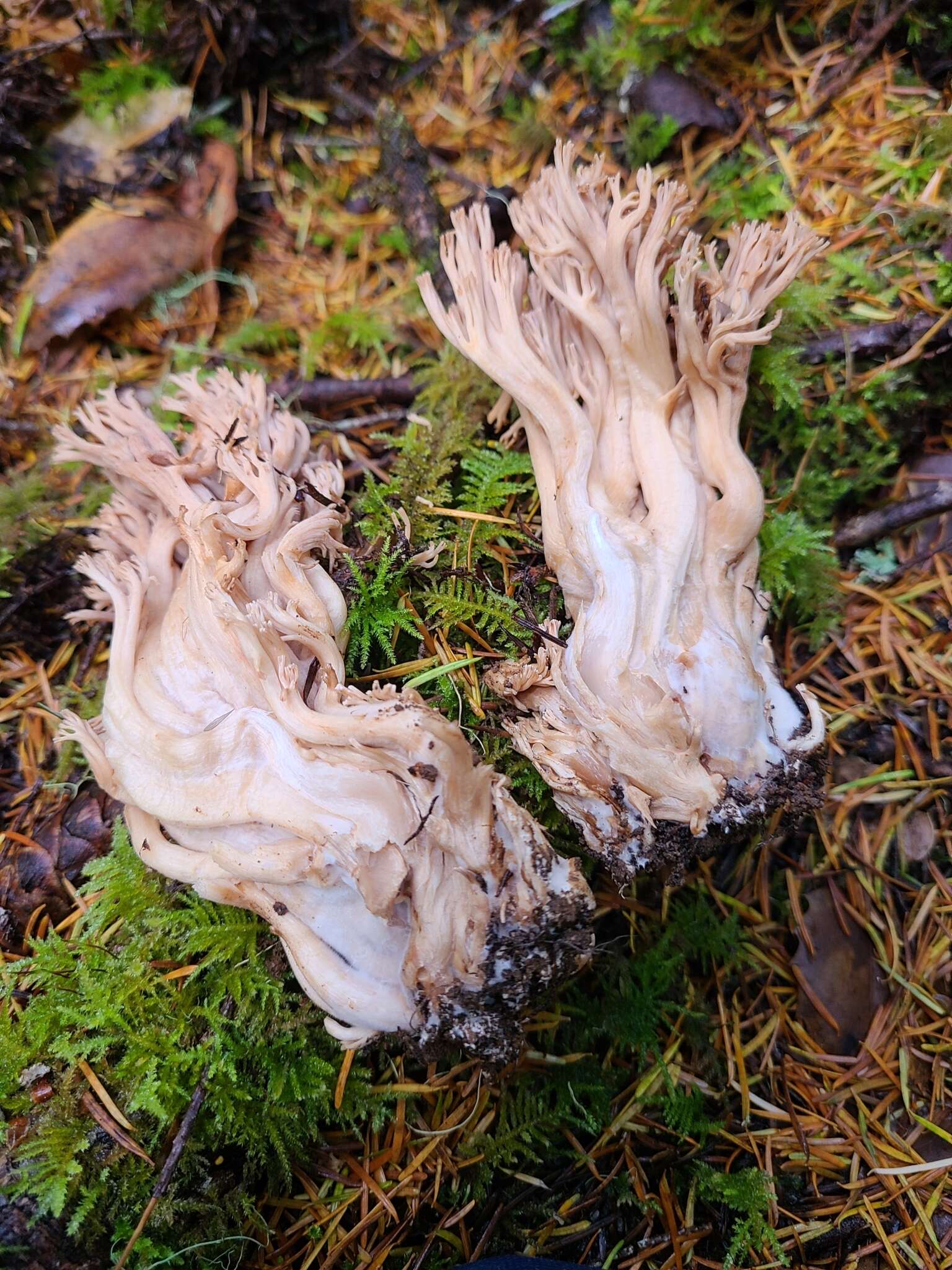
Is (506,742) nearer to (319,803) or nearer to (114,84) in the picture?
(319,803)

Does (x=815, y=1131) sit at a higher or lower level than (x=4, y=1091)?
lower

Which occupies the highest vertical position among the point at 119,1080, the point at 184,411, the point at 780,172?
the point at 780,172

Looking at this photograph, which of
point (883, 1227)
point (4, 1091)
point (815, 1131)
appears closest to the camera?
point (4, 1091)

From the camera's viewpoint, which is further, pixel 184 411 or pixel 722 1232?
pixel 184 411

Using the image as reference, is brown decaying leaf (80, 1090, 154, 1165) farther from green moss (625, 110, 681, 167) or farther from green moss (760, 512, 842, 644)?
green moss (625, 110, 681, 167)

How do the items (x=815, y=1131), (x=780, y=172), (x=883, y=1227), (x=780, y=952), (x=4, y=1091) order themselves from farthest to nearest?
(x=780, y=172) < (x=780, y=952) < (x=815, y=1131) < (x=883, y=1227) < (x=4, y=1091)

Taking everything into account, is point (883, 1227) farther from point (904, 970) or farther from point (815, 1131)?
point (904, 970)

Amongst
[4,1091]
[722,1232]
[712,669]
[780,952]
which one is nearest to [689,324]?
[712,669]

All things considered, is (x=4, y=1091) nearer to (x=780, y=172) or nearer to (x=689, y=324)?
(x=689, y=324)
